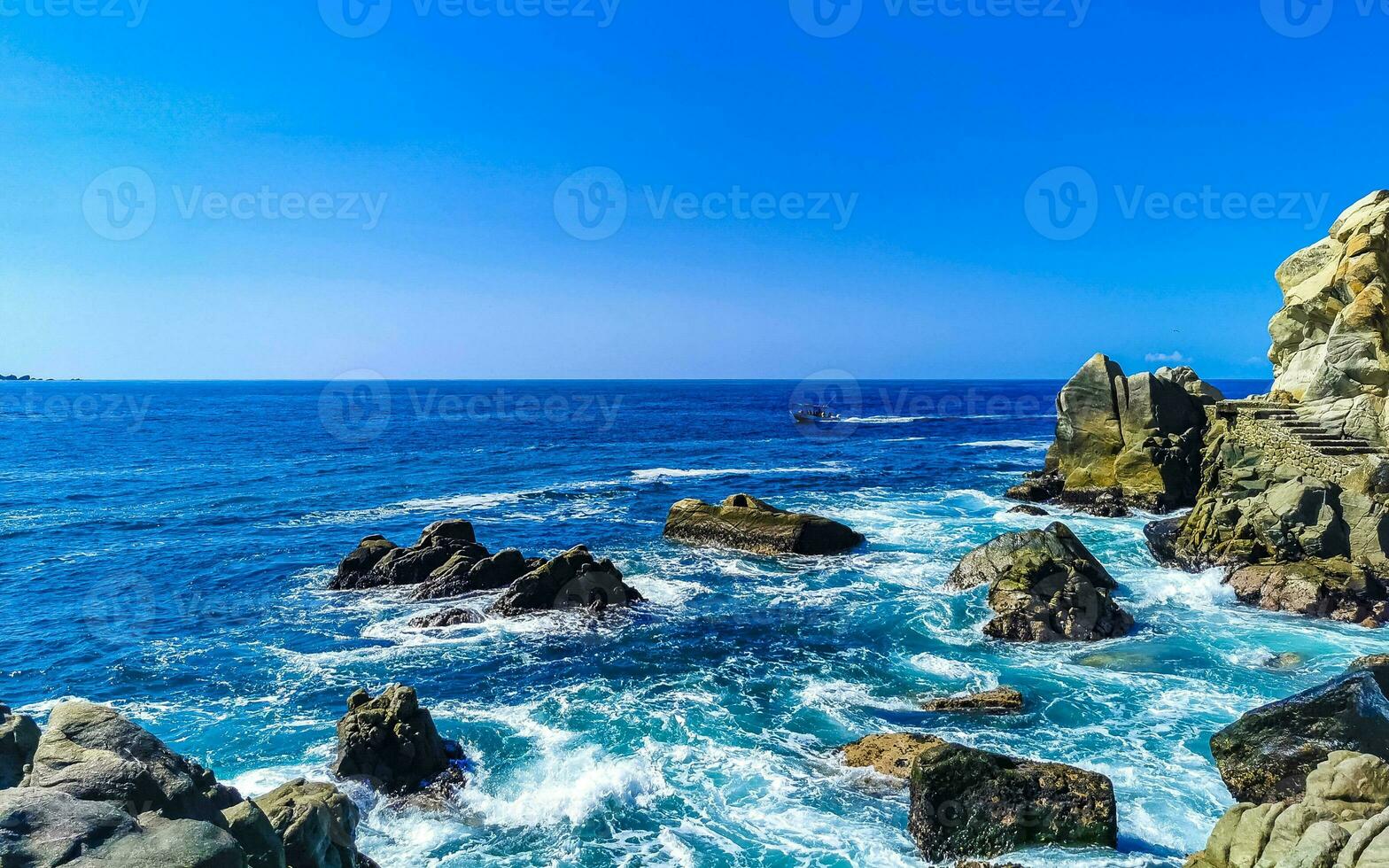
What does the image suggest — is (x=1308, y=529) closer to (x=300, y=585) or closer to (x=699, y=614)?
(x=699, y=614)

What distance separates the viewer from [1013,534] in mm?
27203

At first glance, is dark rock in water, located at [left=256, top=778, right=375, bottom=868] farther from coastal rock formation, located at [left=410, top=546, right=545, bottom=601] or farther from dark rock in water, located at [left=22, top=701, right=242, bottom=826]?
coastal rock formation, located at [left=410, top=546, right=545, bottom=601]

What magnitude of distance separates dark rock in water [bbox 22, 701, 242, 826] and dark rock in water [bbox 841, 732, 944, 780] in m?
11.2

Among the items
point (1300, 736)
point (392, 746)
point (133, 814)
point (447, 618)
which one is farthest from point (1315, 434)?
point (133, 814)

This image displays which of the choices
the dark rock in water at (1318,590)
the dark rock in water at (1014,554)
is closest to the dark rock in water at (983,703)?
the dark rock in water at (1014,554)

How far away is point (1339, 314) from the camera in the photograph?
3200 cm

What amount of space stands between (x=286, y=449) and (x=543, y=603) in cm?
5732

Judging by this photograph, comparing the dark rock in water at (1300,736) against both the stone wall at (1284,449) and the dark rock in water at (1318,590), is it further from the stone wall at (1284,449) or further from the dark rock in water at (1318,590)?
the stone wall at (1284,449)

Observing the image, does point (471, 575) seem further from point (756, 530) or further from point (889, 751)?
point (889, 751)

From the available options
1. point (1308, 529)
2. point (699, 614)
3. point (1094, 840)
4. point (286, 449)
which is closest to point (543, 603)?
point (699, 614)

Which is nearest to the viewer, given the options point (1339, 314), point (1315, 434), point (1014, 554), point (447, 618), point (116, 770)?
point (116, 770)

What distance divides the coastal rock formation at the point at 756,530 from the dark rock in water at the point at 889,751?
17.2 metres

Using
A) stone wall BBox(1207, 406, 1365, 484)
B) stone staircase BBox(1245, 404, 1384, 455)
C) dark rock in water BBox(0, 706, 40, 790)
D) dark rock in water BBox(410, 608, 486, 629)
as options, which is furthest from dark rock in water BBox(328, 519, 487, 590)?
stone staircase BBox(1245, 404, 1384, 455)

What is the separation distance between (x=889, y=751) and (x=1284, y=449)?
78.4 feet
